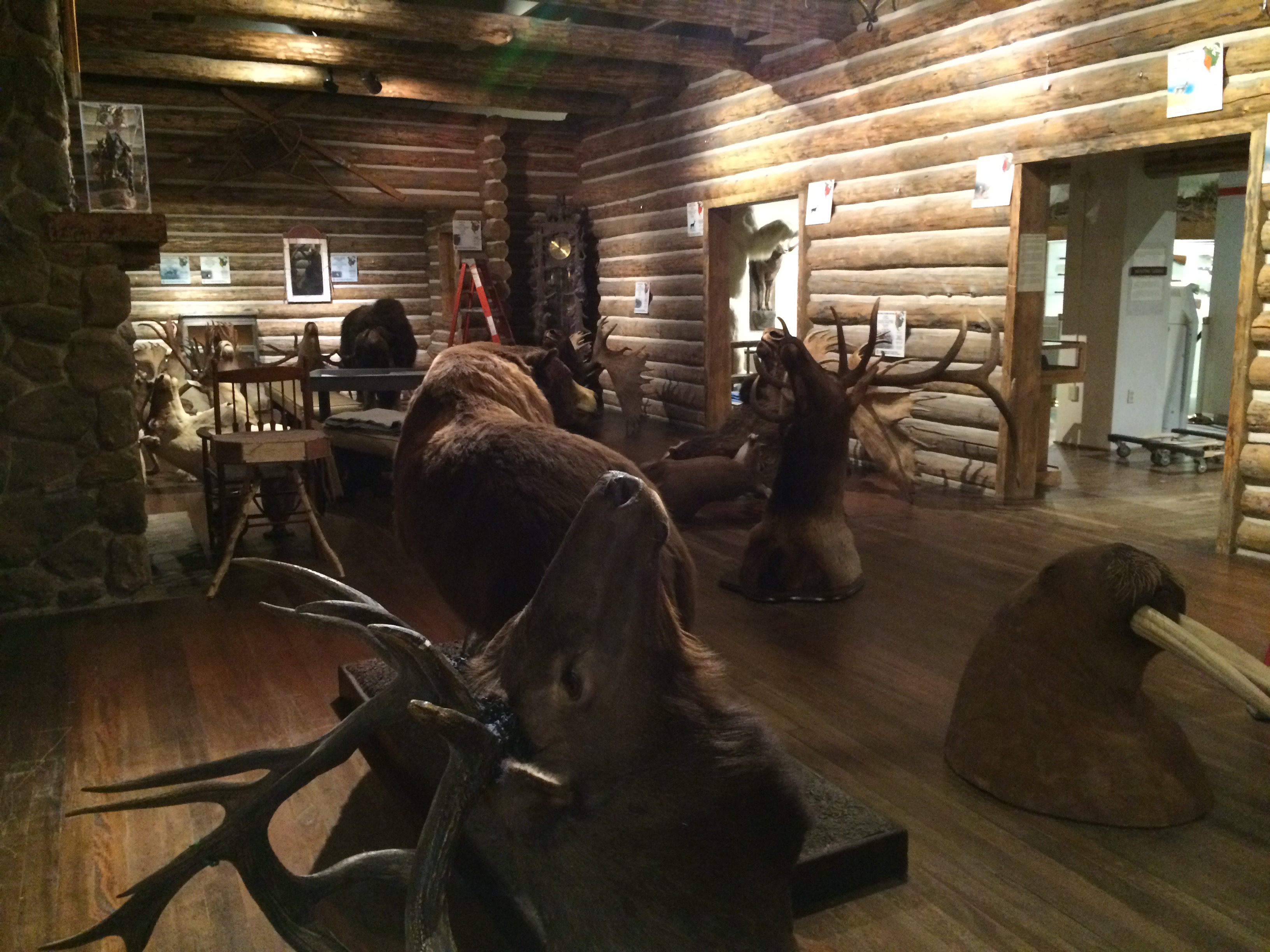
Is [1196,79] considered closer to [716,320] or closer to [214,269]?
[716,320]

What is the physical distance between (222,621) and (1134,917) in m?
3.52

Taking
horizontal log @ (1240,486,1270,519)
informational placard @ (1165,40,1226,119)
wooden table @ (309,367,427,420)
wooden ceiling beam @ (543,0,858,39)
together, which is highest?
wooden ceiling beam @ (543,0,858,39)

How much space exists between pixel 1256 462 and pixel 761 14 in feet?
14.2

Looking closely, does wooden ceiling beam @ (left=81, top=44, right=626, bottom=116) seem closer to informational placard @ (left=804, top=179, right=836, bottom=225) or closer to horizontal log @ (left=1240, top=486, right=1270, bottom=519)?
informational placard @ (left=804, top=179, right=836, bottom=225)

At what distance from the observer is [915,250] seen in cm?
690

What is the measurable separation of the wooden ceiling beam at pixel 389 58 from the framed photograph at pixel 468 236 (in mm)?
1836

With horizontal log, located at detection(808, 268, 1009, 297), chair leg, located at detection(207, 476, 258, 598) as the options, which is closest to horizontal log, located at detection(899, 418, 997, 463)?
horizontal log, located at detection(808, 268, 1009, 297)

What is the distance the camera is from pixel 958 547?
5.21m

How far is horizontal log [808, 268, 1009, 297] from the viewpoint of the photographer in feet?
20.9

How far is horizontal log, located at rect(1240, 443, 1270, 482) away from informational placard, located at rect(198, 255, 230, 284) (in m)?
10.6

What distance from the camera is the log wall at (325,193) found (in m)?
→ 10.2

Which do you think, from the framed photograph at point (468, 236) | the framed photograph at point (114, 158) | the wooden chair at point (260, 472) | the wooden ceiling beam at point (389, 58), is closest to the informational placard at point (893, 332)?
the wooden ceiling beam at point (389, 58)

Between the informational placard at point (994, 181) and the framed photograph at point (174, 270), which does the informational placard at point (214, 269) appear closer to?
the framed photograph at point (174, 270)

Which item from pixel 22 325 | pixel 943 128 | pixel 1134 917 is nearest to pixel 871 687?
pixel 1134 917
